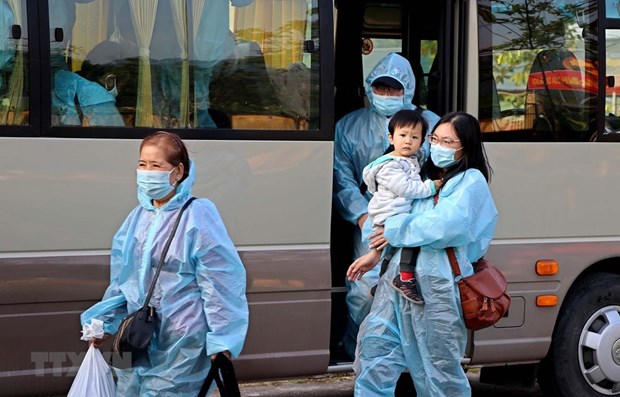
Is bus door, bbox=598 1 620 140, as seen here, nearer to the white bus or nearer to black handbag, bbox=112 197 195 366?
the white bus

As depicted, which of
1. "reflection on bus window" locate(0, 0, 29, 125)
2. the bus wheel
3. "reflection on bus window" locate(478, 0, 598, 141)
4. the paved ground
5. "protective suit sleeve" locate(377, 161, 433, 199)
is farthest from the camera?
the paved ground

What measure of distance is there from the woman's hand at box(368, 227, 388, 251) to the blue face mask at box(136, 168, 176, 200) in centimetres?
132

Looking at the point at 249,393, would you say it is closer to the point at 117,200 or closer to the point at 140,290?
→ the point at 117,200

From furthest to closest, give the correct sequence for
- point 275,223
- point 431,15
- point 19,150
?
point 431,15 → point 275,223 → point 19,150

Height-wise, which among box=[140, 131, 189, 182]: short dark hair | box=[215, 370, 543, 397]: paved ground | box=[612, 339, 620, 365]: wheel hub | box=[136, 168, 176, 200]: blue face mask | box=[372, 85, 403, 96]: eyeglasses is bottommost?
box=[215, 370, 543, 397]: paved ground

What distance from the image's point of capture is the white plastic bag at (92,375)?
4.06 m

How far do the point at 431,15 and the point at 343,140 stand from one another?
1.42m

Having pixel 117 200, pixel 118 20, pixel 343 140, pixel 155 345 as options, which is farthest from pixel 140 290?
pixel 343 140

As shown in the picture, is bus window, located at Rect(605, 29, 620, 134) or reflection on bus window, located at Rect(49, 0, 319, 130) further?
bus window, located at Rect(605, 29, 620, 134)

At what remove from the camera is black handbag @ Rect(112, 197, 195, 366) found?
12.8 ft

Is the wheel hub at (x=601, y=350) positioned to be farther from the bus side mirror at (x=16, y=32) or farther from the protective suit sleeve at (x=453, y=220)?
the bus side mirror at (x=16, y=32)

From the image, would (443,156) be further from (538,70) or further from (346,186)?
(538,70)

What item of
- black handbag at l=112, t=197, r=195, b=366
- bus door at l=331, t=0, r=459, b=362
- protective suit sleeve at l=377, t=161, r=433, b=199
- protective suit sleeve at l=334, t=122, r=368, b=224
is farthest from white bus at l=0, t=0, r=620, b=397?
black handbag at l=112, t=197, r=195, b=366

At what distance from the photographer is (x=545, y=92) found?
619cm
